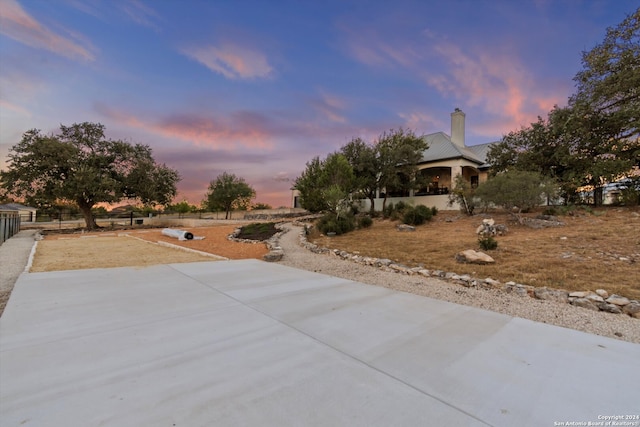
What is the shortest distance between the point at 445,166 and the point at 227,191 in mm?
23322

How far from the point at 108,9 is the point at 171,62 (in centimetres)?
249

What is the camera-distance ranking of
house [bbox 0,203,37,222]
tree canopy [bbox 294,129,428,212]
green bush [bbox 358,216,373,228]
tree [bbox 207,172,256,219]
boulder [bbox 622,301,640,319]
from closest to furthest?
boulder [bbox 622,301,640,319] → green bush [bbox 358,216,373,228] → tree canopy [bbox 294,129,428,212] → tree [bbox 207,172,256,219] → house [bbox 0,203,37,222]

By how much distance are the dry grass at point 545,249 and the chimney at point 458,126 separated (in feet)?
36.7

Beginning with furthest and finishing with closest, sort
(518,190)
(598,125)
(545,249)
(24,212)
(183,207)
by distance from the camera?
1. (183,207)
2. (24,212)
3. (598,125)
4. (518,190)
5. (545,249)

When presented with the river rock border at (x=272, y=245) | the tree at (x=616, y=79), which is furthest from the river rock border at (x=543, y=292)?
the tree at (x=616, y=79)

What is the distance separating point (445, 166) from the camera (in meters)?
20.8

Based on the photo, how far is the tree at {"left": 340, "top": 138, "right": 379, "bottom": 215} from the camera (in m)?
19.4

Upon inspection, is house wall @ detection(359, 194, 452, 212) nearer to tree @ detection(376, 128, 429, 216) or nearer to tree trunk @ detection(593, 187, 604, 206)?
tree @ detection(376, 128, 429, 216)

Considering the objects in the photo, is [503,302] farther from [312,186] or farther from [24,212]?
[24,212]

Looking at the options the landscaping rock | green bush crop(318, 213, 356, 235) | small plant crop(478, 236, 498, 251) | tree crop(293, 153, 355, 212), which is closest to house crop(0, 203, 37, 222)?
tree crop(293, 153, 355, 212)

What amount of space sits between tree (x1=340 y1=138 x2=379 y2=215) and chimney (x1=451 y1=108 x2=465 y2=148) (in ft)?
25.8

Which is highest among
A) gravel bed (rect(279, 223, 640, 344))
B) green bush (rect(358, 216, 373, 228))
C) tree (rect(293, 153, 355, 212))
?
tree (rect(293, 153, 355, 212))

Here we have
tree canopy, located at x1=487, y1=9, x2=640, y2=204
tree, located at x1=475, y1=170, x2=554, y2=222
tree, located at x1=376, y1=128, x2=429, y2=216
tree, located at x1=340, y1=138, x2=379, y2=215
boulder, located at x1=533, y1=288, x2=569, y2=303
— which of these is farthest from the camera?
tree, located at x1=340, y1=138, x2=379, y2=215

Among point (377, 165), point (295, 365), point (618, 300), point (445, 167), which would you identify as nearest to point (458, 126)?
point (445, 167)
